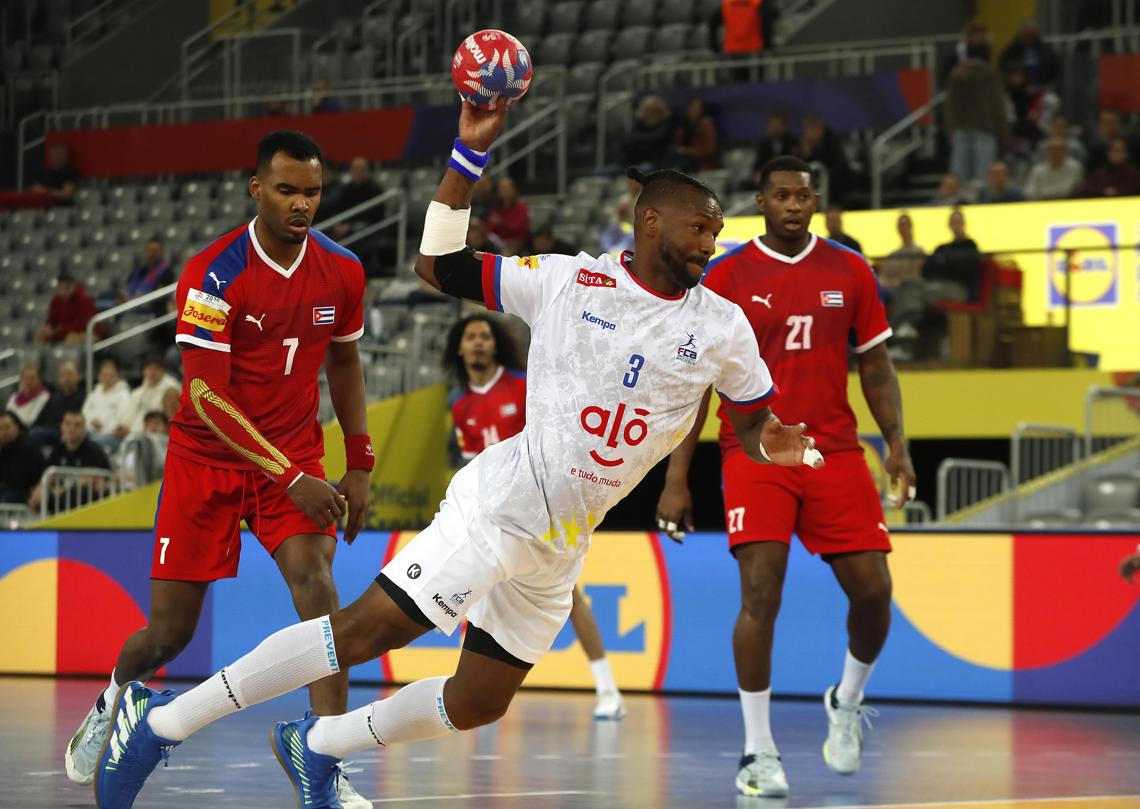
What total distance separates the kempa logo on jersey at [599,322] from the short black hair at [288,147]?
152 cm

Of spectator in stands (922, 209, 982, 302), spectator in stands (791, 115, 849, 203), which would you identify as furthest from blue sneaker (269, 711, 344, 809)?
spectator in stands (791, 115, 849, 203)

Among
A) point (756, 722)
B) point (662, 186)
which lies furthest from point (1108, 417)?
point (662, 186)

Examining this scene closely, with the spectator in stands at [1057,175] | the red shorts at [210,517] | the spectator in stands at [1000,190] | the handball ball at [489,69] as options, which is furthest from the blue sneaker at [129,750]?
the spectator in stands at [1057,175]

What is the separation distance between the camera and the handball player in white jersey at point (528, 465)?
18.7 feet

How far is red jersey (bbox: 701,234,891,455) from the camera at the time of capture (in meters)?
7.99

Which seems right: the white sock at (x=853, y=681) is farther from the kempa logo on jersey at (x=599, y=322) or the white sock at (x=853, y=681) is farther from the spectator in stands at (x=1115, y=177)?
the spectator in stands at (x=1115, y=177)

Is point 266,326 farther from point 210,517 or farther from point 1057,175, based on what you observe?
point 1057,175

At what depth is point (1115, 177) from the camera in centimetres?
1692

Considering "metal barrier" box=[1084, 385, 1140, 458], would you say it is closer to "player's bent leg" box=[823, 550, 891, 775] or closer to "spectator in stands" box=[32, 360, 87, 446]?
"player's bent leg" box=[823, 550, 891, 775]

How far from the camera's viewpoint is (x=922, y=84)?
2106 cm

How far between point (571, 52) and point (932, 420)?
11615 mm

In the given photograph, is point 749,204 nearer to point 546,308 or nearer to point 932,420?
point 932,420

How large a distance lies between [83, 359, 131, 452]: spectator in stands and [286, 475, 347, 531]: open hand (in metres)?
11.9

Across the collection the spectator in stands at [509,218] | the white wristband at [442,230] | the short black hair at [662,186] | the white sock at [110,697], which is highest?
the spectator in stands at [509,218]
